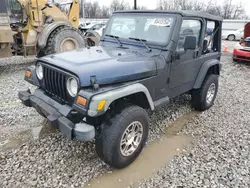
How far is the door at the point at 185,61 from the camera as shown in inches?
137

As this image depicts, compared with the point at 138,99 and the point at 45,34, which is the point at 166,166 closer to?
the point at 138,99

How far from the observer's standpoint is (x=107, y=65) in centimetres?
271

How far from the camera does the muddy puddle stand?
268cm

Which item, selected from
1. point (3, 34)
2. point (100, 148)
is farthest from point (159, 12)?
point (3, 34)

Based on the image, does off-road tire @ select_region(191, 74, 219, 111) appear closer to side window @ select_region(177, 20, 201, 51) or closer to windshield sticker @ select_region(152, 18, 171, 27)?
side window @ select_region(177, 20, 201, 51)

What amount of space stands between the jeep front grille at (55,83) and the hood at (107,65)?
11 centimetres

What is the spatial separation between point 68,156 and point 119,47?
183cm

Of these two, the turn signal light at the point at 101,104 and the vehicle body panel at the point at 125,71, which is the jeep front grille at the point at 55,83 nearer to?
the vehicle body panel at the point at 125,71

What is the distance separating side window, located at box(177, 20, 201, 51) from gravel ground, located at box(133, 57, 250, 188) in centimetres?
148

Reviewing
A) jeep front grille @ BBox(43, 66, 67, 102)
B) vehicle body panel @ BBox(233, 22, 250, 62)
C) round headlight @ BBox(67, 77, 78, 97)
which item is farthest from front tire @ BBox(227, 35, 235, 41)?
round headlight @ BBox(67, 77, 78, 97)

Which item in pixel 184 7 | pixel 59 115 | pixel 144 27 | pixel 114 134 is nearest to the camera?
pixel 114 134

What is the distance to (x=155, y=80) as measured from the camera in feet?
10.4

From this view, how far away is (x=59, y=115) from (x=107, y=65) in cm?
81

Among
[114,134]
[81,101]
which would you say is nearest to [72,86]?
[81,101]
